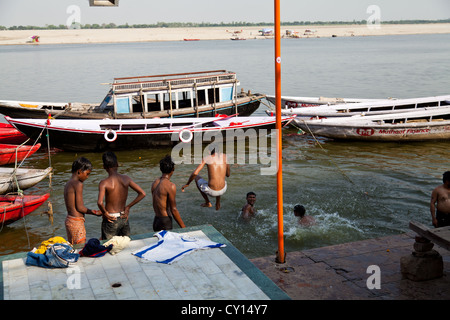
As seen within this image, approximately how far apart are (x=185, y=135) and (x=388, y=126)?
7844 mm

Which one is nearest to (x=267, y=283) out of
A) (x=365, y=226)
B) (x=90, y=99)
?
(x=365, y=226)

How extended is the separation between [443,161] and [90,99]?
82.9 ft

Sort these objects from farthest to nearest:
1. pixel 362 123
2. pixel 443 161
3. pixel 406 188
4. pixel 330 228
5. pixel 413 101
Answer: pixel 413 101 < pixel 362 123 < pixel 443 161 < pixel 406 188 < pixel 330 228

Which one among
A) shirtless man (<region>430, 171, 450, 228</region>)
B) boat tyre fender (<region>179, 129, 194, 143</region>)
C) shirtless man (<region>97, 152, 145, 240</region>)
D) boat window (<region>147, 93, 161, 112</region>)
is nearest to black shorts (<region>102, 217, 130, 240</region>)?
shirtless man (<region>97, 152, 145, 240</region>)

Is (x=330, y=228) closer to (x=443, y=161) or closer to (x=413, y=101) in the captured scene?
(x=443, y=161)

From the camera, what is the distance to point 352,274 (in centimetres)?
721

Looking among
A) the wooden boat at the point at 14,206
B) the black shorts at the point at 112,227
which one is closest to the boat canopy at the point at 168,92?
the wooden boat at the point at 14,206

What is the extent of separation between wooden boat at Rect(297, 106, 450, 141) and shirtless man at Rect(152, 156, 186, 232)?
11.6 meters

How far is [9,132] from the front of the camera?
19.2 metres

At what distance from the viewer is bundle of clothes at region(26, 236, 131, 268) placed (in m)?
5.86

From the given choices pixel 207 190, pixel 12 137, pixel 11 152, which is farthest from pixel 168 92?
pixel 207 190

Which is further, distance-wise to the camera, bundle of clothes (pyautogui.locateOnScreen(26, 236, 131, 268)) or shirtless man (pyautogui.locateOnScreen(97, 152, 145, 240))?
shirtless man (pyautogui.locateOnScreen(97, 152, 145, 240))

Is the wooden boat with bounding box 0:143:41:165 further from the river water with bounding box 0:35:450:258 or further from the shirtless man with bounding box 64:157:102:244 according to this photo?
the shirtless man with bounding box 64:157:102:244

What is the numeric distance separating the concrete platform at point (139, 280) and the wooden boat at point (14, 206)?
4786 mm
